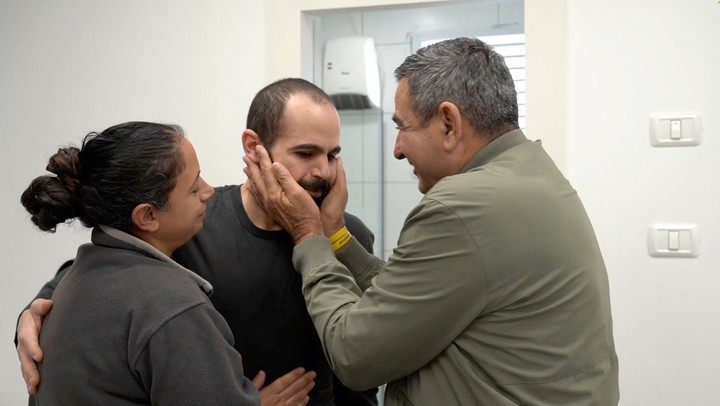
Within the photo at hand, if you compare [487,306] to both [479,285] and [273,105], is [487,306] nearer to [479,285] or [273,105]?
[479,285]

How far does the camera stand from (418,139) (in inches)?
45.9

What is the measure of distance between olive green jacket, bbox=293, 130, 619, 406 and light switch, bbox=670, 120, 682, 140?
1.04 metres

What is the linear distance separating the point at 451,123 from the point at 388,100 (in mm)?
2487

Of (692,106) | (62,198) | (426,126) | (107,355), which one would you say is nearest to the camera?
(107,355)

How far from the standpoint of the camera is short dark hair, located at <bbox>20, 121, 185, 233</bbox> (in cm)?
100

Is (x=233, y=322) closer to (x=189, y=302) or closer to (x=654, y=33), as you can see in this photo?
(x=189, y=302)

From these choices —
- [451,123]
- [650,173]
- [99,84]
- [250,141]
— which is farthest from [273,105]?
[99,84]

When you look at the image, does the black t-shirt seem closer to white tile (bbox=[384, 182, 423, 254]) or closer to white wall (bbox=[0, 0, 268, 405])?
white wall (bbox=[0, 0, 268, 405])

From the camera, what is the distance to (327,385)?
142 cm

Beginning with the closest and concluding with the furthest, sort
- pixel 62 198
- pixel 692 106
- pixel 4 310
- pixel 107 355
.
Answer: pixel 107 355, pixel 62 198, pixel 692 106, pixel 4 310

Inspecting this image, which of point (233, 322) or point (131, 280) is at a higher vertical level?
point (131, 280)

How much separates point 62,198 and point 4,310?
1.94 metres

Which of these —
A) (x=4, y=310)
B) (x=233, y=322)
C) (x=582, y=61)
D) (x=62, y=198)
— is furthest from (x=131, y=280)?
(x=4, y=310)

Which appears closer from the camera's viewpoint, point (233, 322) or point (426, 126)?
point (426, 126)
